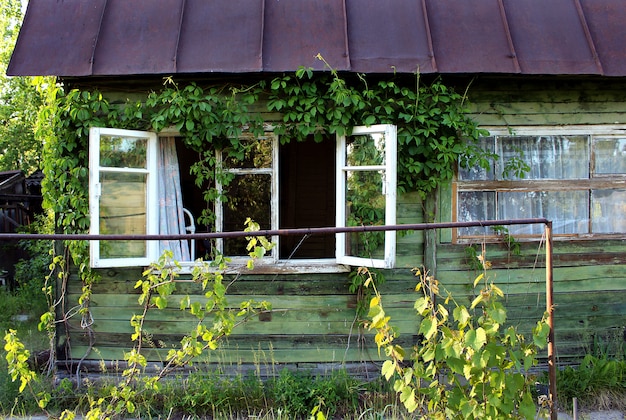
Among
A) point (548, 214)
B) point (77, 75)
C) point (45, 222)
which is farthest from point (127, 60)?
point (45, 222)

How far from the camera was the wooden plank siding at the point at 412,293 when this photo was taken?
200 inches

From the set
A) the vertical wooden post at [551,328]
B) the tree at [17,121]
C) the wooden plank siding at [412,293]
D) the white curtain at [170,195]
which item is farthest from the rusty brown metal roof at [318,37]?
the tree at [17,121]

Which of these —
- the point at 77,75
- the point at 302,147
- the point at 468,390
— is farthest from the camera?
the point at 302,147

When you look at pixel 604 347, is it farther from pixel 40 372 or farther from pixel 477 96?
pixel 40 372

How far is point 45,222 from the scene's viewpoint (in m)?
9.78

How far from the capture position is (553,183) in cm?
525

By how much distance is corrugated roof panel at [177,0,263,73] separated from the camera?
468 centimetres

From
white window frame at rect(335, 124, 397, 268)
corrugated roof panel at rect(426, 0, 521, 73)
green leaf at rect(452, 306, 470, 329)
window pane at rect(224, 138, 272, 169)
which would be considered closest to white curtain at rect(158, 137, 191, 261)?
window pane at rect(224, 138, 272, 169)

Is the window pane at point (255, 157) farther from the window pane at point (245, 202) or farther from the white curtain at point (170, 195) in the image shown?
the white curtain at point (170, 195)

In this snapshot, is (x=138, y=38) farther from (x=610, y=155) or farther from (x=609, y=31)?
(x=610, y=155)

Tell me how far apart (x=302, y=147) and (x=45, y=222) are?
4.90 m

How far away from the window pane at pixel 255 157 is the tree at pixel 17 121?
26.4 ft

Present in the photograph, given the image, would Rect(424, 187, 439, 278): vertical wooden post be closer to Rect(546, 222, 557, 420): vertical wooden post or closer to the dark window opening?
Rect(546, 222, 557, 420): vertical wooden post

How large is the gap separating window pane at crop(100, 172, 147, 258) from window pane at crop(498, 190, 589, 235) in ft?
11.3
